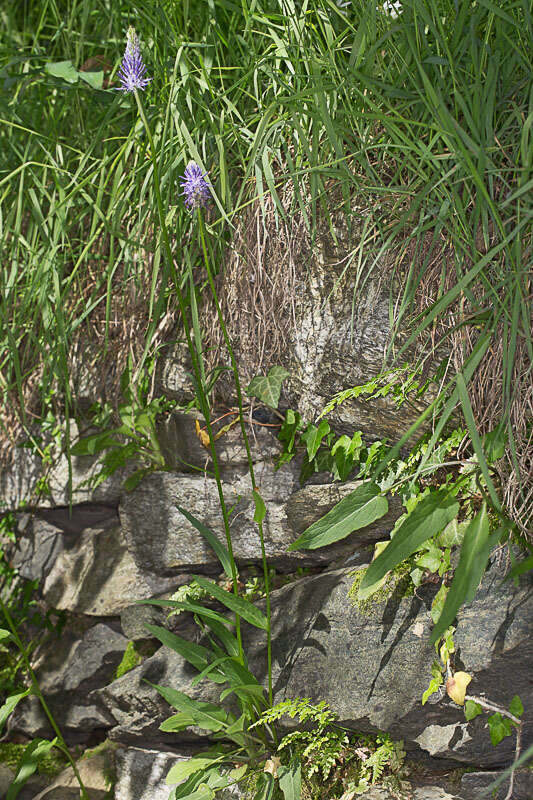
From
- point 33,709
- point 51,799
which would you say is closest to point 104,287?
point 33,709

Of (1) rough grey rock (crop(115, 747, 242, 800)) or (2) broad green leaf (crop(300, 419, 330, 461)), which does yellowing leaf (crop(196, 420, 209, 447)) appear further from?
(1) rough grey rock (crop(115, 747, 242, 800))

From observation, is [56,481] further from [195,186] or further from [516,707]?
[516,707]

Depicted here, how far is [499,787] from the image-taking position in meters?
1.29

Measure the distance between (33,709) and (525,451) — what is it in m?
1.55

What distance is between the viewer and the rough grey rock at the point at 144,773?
5.28 feet

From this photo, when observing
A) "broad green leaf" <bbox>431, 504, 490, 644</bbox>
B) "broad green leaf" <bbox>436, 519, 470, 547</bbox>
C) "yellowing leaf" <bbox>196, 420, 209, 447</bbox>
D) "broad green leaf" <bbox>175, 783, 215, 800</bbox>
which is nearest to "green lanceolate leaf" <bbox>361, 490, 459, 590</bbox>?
"broad green leaf" <bbox>431, 504, 490, 644</bbox>

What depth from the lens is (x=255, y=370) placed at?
1.72 meters

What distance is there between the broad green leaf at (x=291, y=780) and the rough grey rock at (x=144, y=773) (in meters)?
0.33

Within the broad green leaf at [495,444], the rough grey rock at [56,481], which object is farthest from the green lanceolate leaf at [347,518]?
the rough grey rock at [56,481]

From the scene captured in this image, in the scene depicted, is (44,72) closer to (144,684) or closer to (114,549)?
(114,549)

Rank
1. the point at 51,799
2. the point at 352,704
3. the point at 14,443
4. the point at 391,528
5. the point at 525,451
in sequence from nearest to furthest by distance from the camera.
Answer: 1. the point at 525,451
2. the point at 352,704
3. the point at 391,528
4. the point at 51,799
5. the point at 14,443

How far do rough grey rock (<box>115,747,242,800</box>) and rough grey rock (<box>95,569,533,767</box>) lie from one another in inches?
2.2

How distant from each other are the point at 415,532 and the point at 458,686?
0.36m

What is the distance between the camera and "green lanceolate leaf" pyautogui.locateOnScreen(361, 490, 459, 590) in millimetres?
1145
